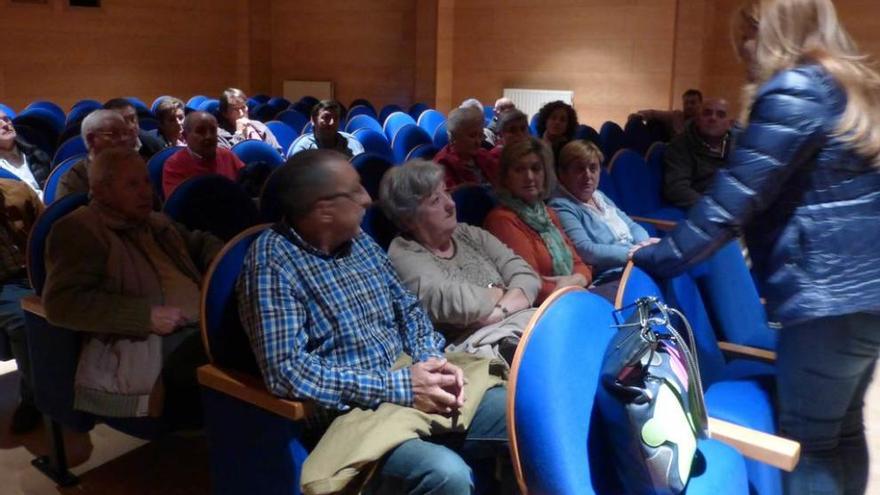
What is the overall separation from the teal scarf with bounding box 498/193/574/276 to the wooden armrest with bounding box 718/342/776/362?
0.85 m

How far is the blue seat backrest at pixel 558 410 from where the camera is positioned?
1308mm

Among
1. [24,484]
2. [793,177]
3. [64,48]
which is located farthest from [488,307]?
[64,48]

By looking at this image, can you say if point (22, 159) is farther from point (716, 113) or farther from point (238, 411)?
point (716, 113)

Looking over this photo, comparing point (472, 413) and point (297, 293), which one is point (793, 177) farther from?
point (297, 293)

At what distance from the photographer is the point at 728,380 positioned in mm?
2275

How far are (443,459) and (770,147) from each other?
1.01m

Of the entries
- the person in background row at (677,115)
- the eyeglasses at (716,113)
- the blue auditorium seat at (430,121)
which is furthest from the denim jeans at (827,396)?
the blue auditorium seat at (430,121)

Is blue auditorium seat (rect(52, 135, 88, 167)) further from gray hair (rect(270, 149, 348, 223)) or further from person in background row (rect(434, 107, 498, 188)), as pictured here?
gray hair (rect(270, 149, 348, 223))

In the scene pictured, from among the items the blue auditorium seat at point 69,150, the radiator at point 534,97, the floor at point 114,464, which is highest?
the radiator at point 534,97

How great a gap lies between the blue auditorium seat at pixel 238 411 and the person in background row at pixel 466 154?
232 cm

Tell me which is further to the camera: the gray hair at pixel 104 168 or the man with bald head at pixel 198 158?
the man with bald head at pixel 198 158

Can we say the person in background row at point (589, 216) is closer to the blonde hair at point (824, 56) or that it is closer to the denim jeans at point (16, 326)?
the blonde hair at point (824, 56)

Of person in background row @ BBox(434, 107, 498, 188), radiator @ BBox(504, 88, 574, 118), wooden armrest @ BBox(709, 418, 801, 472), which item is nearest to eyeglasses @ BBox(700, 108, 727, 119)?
person in background row @ BBox(434, 107, 498, 188)

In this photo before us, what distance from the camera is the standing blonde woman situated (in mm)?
1641
